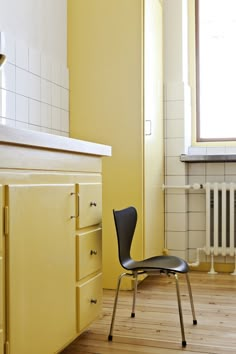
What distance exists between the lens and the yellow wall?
3.18m

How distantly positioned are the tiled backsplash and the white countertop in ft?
2.03

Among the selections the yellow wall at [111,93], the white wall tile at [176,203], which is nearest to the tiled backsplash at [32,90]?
the yellow wall at [111,93]

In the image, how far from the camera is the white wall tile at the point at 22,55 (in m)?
2.67

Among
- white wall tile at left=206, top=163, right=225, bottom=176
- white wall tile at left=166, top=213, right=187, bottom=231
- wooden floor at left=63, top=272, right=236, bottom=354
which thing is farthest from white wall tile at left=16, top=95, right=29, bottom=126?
white wall tile at left=206, top=163, right=225, bottom=176

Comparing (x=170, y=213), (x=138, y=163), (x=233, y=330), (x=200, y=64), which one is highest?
(x=200, y=64)

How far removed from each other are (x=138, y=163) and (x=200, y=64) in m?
1.39

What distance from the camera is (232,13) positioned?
4.05m

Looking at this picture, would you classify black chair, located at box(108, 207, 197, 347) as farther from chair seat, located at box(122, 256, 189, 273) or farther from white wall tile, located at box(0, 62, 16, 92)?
white wall tile, located at box(0, 62, 16, 92)

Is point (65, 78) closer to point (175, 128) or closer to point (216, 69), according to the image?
point (175, 128)

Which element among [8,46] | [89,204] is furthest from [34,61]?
[89,204]

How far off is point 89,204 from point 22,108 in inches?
32.7

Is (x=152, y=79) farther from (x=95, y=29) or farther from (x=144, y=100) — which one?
(x=95, y=29)

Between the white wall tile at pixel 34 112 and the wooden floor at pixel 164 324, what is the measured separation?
116 cm

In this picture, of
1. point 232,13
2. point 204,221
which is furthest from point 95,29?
point 204,221
